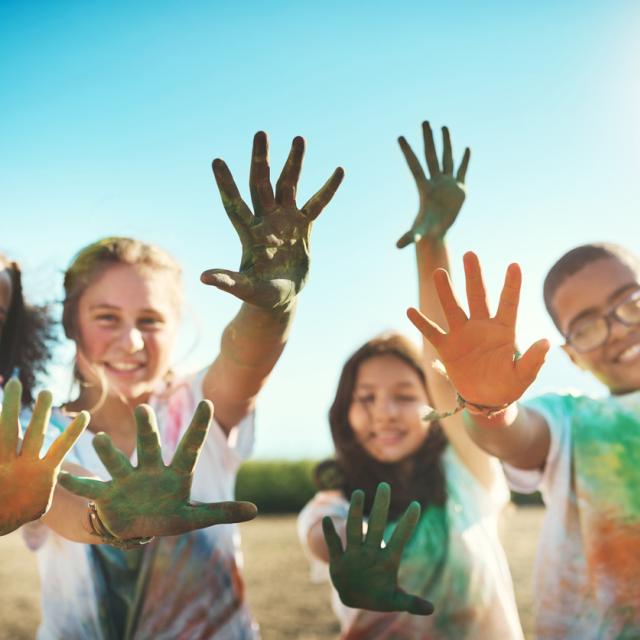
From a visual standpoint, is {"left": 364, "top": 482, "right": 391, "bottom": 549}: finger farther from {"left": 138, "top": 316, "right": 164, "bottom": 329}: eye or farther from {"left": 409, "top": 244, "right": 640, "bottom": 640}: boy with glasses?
{"left": 138, "top": 316, "right": 164, "bottom": 329}: eye

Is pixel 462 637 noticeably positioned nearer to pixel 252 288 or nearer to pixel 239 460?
pixel 239 460

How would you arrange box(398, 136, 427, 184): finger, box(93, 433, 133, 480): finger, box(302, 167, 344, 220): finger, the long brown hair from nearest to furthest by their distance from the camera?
box(93, 433, 133, 480): finger, box(302, 167, 344, 220): finger, box(398, 136, 427, 184): finger, the long brown hair

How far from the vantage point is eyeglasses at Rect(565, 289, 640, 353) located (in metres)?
2.68

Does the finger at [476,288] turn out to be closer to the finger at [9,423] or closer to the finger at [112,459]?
the finger at [112,459]

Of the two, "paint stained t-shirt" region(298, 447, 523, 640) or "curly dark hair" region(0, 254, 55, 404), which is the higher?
"curly dark hair" region(0, 254, 55, 404)

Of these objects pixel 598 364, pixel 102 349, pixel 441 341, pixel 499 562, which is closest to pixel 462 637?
pixel 499 562

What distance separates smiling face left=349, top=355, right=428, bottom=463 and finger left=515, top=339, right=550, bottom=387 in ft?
4.33

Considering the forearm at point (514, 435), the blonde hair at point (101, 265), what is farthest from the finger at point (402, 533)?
the blonde hair at point (101, 265)

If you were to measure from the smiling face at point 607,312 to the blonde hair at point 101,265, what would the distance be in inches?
65.0

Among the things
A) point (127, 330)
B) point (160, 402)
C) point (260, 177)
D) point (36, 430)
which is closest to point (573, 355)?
point (260, 177)

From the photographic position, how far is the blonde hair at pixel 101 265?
2943 millimetres

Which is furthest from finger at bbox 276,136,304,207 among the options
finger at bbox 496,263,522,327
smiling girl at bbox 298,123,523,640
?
smiling girl at bbox 298,123,523,640

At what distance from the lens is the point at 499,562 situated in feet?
9.95

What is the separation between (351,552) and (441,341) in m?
0.81
